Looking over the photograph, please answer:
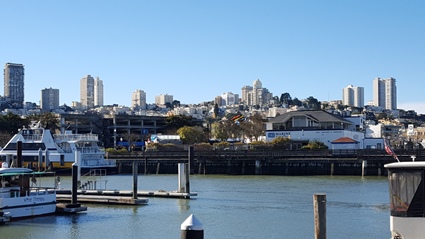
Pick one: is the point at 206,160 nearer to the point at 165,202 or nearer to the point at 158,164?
the point at 158,164

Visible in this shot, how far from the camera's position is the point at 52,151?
68250mm

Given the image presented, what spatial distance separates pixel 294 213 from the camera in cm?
3228

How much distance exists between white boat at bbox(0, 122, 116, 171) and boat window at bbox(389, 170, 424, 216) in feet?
182

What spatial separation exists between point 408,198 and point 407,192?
0.13 metres

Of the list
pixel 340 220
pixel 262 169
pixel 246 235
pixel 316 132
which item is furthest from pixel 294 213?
pixel 316 132

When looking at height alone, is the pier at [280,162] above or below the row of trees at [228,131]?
below

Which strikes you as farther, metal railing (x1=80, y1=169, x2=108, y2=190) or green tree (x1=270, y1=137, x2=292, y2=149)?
green tree (x1=270, y1=137, x2=292, y2=149)

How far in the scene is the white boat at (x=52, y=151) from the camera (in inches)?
2662

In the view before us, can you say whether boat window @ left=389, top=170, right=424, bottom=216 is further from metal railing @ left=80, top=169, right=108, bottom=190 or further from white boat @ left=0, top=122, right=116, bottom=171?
white boat @ left=0, top=122, right=116, bottom=171

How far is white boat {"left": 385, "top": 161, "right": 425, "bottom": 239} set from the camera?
45.0ft

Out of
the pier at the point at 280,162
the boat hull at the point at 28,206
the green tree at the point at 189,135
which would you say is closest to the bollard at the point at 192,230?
the boat hull at the point at 28,206

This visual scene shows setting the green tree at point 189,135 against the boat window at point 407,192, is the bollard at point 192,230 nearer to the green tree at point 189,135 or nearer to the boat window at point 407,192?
the boat window at point 407,192

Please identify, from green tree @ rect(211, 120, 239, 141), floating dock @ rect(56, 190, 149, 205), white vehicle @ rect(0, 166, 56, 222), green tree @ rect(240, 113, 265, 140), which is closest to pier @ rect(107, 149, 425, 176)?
floating dock @ rect(56, 190, 149, 205)

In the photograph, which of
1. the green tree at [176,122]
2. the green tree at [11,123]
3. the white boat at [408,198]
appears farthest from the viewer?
the green tree at [176,122]
